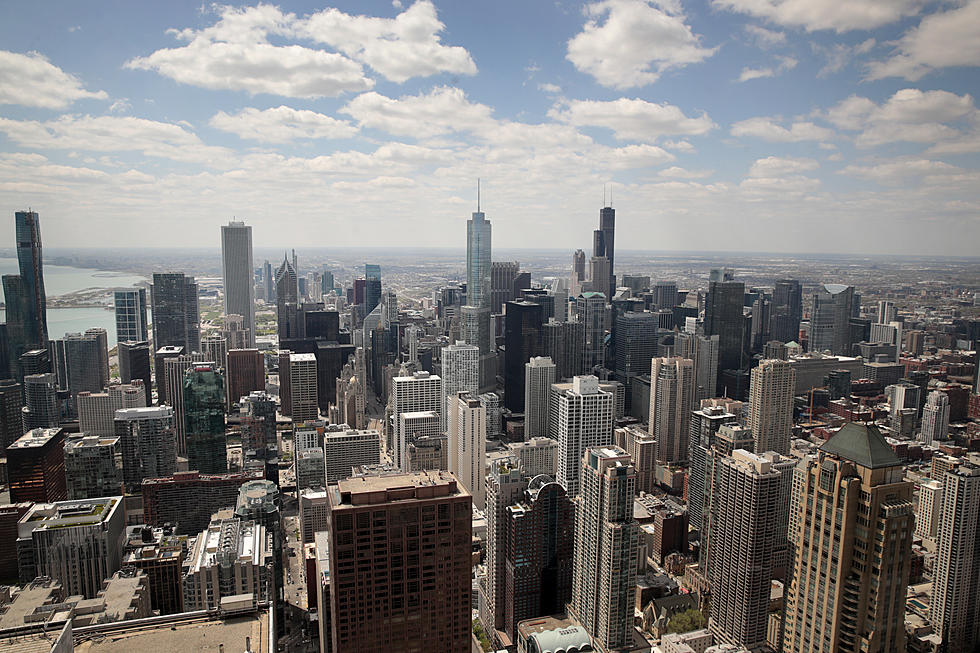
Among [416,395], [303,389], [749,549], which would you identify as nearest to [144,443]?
[303,389]

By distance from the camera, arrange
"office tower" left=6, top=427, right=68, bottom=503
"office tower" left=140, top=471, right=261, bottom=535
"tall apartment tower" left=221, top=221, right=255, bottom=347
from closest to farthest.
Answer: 1. "office tower" left=6, top=427, right=68, bottom=503
2. "office tower" left=140, top=471, right=261, bottom=535
3. "tall apartment tower" left=221, top=221, right=255, bottom=347

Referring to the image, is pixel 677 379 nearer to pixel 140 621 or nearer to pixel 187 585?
pixel 187 585

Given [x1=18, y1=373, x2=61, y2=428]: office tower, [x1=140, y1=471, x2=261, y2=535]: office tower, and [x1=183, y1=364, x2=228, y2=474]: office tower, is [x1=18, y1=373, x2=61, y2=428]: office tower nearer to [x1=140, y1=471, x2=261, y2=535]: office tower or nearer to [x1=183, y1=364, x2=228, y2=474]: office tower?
[x1=183, y1=364, x2=228, y2=474]: office tower

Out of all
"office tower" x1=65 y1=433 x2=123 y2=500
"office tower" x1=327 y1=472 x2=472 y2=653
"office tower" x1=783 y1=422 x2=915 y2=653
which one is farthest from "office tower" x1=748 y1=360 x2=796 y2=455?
"office tower" x1=65 y1=433 x2=123 y2=500

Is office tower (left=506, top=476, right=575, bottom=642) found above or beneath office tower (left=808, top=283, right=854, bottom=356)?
beneath

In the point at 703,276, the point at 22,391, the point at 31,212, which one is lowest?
the point at 22,391

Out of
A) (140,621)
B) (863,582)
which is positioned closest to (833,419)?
(863,582)

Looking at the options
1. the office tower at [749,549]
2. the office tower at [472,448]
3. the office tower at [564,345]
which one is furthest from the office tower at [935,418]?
the office tower at [564,345]
